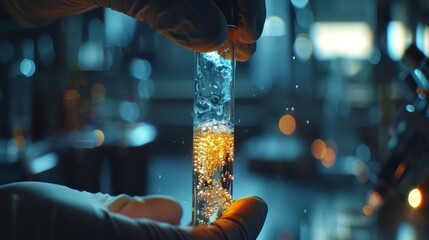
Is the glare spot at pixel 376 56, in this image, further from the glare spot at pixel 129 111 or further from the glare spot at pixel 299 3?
the glare spot at pixel 129 111

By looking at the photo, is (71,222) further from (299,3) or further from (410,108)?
(299,3)

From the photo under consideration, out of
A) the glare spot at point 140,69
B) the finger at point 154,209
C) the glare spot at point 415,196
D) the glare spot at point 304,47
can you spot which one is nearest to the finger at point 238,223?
the finger at point 154,209

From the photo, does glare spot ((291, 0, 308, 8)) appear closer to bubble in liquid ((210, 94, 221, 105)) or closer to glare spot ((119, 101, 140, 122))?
glare spot ((119, 101, 140, 122))

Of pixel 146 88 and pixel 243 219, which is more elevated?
pixel 146 88

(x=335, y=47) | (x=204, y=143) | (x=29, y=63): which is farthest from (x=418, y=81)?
(x=29, y=63)

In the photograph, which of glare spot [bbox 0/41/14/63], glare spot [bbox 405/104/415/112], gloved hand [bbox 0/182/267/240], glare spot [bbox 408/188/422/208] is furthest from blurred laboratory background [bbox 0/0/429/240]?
gloved hand [bbox 0/182/267/240]

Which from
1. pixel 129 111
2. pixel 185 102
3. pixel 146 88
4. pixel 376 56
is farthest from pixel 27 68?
pixel 376 56
